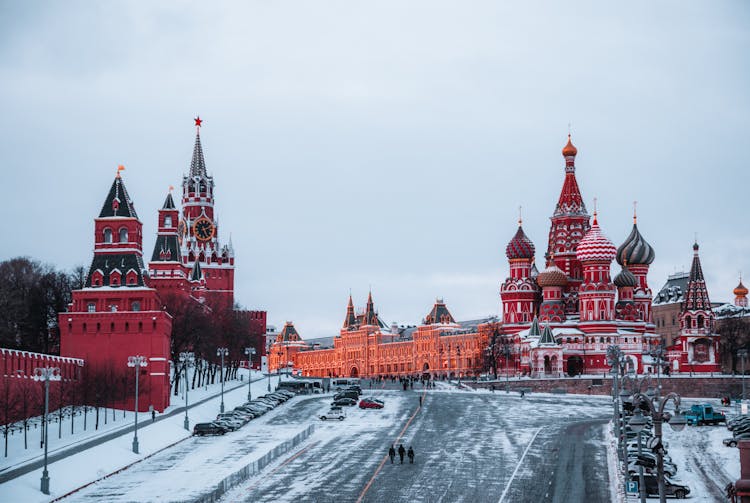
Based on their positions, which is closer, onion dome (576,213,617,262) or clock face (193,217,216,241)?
onion dome (576,213,617,262)

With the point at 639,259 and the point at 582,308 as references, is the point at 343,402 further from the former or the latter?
the point at 639,259

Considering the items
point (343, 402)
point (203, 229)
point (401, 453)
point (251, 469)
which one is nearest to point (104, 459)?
point (251, 469)

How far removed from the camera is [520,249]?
516 feet

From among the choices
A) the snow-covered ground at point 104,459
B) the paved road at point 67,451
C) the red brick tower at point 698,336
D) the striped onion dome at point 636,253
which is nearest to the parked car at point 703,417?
the snow-covered ground at point 104,459

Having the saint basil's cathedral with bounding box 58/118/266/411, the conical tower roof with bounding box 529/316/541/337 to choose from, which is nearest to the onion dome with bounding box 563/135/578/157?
the conical tower roof with bounding box 529/316/541/337

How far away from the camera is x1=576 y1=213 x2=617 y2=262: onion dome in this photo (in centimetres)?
14338

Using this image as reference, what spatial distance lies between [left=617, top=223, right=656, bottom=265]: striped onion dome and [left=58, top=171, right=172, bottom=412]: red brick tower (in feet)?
257

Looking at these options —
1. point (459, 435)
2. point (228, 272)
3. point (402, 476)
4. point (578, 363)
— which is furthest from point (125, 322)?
point (228, 272)

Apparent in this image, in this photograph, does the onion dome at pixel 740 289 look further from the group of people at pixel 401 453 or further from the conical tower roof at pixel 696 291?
the group of people at pixel 401 453

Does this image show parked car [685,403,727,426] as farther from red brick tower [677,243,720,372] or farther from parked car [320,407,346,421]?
red brick tower [677,243,720,372]

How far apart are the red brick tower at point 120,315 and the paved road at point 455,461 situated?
16.5m

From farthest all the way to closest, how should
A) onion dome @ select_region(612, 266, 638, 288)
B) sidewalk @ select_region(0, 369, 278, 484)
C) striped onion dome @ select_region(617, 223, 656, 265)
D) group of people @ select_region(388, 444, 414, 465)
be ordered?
striped onion dome @ select_region(617, 223, 656, 265), onion dome @ select_region(612, 266, 638, 288), group of people @ select_region(388, 444, 414, 465), sidewalk @ select_region(0, 369, 278, 484)

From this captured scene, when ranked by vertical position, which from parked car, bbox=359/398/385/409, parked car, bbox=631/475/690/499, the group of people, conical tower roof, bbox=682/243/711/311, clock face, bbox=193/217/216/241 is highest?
clock face, bbox=193/217/216/241

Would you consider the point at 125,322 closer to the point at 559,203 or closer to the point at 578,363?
the point at 578,363
